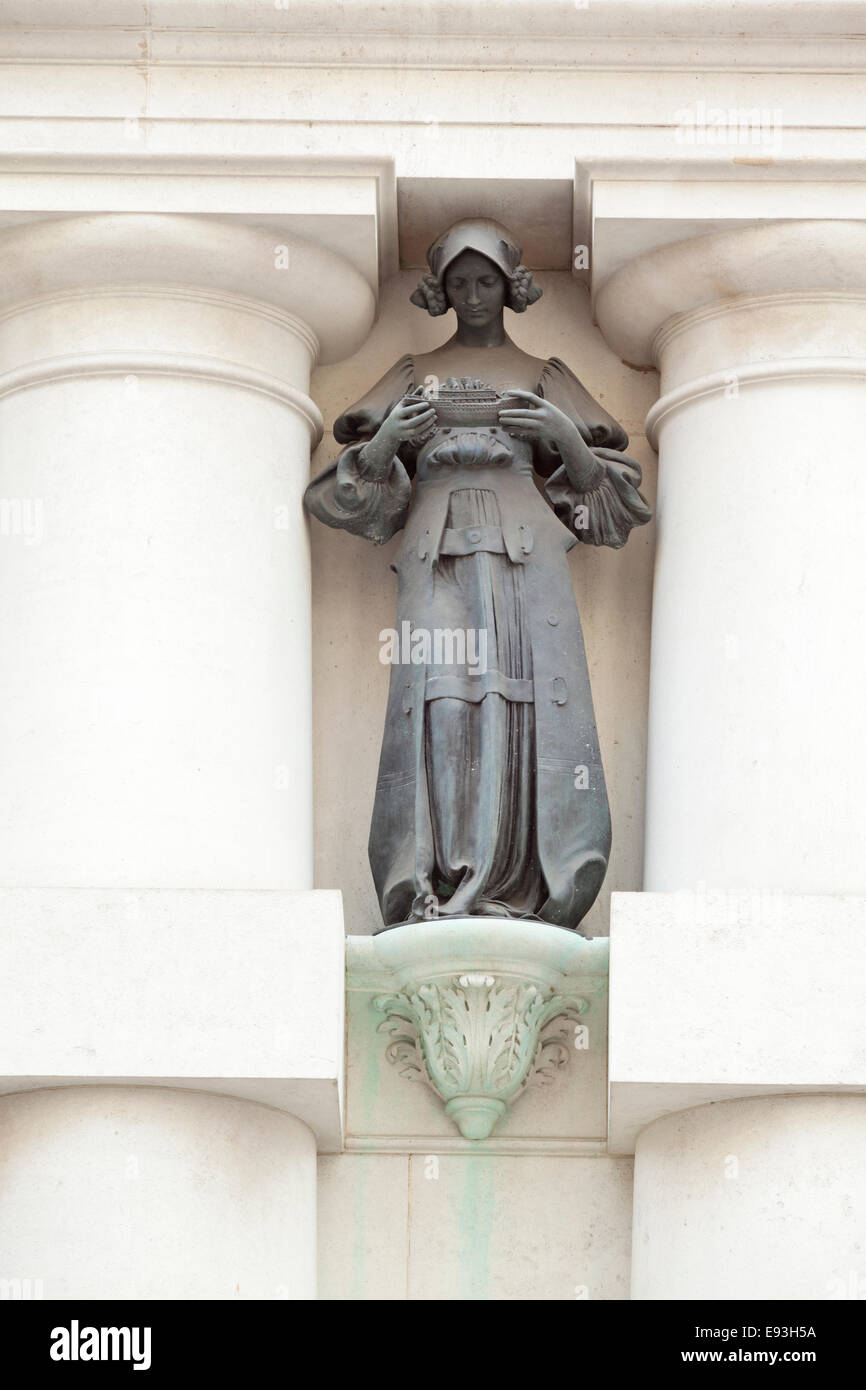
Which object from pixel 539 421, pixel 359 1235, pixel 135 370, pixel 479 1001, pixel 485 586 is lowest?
pixel 359 1235

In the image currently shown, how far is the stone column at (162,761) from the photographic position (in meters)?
8.75

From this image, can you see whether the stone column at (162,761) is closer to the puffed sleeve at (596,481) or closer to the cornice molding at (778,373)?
the puffed sleeve at (596,481)

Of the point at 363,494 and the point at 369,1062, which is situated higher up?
the point at 363,494

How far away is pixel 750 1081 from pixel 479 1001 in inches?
32.1

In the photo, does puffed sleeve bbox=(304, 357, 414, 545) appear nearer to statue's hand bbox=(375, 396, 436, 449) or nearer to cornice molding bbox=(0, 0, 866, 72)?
statue's hand bbox=(375, 396, 436, 449)

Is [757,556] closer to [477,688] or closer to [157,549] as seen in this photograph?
[477,688]

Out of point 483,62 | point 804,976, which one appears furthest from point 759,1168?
point 483,62

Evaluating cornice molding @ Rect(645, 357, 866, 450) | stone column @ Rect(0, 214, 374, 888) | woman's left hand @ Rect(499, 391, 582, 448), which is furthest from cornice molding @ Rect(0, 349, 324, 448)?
cornice molding @ Rect(645, 357, 866, 450)

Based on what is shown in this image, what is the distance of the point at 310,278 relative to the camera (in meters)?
9.82

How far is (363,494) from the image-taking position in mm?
9719

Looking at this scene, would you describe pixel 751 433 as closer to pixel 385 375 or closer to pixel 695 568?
pixel 695 568

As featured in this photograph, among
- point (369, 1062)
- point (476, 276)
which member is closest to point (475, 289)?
point (476, 276)

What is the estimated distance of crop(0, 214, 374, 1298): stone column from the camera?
8.75 metres
